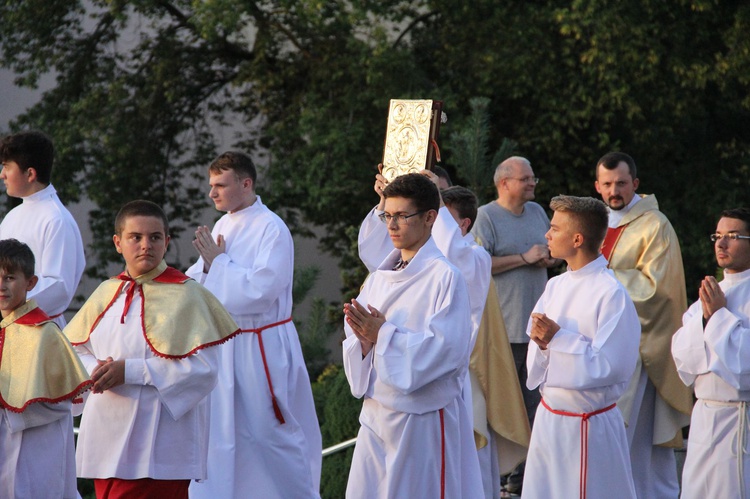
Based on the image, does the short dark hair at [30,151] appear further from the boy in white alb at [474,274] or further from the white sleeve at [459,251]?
the white sleeve at [459,251]

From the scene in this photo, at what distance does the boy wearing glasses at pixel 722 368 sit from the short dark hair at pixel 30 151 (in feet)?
12.0

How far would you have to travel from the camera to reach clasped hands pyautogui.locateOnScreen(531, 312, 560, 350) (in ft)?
17.8

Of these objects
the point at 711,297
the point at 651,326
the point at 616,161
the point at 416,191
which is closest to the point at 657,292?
the point at 651,326

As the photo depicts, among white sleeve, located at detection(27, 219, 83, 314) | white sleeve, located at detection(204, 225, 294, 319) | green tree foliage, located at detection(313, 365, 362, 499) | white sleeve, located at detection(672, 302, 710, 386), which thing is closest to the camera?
white sleeve, located at detection(672, 302, 710, 386)

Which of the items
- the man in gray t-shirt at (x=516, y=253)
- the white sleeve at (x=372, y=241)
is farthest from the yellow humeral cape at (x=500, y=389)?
the white sleeve at (x=372, y=241)

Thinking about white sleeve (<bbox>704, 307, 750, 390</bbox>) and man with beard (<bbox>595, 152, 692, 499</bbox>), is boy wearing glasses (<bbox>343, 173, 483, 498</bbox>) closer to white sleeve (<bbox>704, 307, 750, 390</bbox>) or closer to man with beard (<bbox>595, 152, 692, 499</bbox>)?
white sleeve (<bbox>704, 307, 750, 390</bbox>)

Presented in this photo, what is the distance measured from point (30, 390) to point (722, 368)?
3.47 metres

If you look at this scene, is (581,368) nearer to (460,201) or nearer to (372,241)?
(372,241)

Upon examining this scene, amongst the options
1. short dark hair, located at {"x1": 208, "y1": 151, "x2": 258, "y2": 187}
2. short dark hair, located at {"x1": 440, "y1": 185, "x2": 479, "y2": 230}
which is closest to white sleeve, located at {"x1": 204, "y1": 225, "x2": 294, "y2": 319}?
short dark hair, located at {"x1": 208, "y1": 151, "x2": 258, "y2": 187}

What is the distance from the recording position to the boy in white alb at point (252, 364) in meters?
6.68

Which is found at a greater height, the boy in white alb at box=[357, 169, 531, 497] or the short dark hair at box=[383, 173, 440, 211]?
the short dark hair at box=[383, 173, 440, 211]

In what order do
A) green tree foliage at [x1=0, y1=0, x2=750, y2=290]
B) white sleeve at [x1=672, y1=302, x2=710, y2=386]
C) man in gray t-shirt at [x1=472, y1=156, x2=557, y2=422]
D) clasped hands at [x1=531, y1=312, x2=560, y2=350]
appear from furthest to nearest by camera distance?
1. green tree foliage at [x1=0, y1=0, x2=750, y2=290]
2. man in gray t-shirt at [x1=472, y1=156, x2=557, y2=422]
3. white sleeve at [x1=672, y1=302, x2=710, y2=386]
4. clasped hands at [x1=531, y1=312, x2=560, y2=350]

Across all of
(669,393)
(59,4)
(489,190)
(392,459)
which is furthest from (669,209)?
(392,459)

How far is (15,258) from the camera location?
4.99 m
